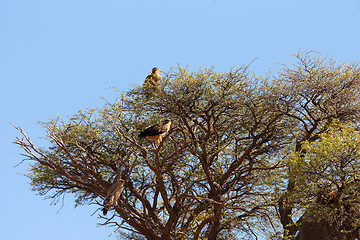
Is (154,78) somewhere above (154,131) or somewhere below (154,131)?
above

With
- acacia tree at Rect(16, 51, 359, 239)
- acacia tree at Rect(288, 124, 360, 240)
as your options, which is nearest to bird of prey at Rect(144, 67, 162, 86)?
acacia tree at Rect(16, 51, 359, 239)

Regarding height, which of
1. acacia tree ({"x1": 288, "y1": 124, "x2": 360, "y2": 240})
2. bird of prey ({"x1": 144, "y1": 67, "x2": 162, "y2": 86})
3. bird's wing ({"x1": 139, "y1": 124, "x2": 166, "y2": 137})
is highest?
bird of prey ({"x1": 144, "y1": 67, "x2": 162, "y2": 86})

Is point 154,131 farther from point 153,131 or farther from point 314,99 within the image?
point 314,99

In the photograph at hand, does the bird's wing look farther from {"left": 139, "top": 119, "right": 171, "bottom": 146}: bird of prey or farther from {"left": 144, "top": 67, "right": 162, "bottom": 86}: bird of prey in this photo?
{"left": 144, "top": 67, "right": 162, "bottom": 86}: bird of prey

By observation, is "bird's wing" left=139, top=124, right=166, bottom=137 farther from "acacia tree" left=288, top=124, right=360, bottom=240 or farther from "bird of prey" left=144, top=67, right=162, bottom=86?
"bird of prey" left=144, top=67, right=162, bottom=86

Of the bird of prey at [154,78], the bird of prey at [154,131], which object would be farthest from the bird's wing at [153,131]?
the bird of prey at [154,78]

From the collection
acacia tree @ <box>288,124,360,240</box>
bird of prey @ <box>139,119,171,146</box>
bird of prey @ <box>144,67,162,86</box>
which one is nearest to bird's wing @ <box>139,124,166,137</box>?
bird of prey @ <box>139,119,171,146</box>

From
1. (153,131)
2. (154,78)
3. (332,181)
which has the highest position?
(154,78)

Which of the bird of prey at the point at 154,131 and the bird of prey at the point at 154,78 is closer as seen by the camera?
the bird of prey at the point at 154,131

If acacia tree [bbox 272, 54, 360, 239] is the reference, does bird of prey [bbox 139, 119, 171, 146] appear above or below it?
below

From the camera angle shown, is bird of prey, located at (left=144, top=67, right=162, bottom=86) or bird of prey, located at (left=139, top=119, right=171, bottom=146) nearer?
bird of prey, located at (left=139, top=119, right=171, bottom=146)

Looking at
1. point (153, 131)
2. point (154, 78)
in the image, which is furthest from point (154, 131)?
point (154, 78)

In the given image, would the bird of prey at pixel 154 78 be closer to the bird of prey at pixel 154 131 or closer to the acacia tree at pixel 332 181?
the bird of prey at pixel 154 131

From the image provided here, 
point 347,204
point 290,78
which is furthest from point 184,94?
point 347,204
